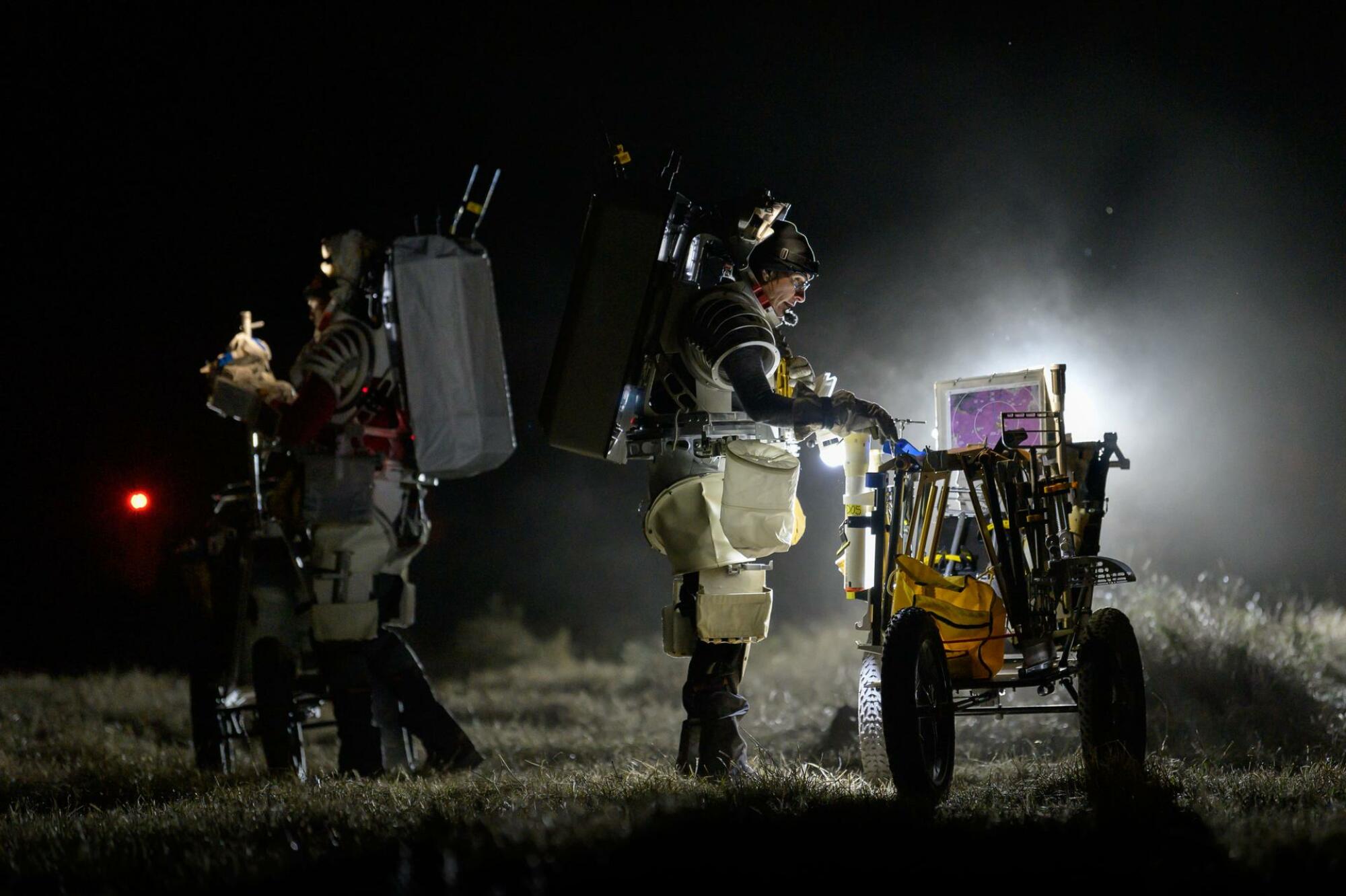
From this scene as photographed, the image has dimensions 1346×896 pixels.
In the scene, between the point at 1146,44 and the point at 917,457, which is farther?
the point at 1146,44

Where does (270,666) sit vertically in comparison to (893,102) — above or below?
below

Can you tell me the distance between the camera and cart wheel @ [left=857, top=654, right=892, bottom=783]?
4172mm

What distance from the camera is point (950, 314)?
9.52 meters

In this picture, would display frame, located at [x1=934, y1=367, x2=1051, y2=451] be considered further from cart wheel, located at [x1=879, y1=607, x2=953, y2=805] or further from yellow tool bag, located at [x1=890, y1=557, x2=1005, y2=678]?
cart wheel, located at [x1=879, y1=607, x2=953, y2=805]

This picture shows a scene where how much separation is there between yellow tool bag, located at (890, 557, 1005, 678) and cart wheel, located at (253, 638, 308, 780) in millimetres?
3361

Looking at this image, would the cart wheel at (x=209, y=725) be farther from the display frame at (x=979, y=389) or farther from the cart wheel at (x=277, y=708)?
the display frame at (x=979, y=389)

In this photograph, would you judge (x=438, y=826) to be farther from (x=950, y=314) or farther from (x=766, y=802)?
(x=950, y=314)

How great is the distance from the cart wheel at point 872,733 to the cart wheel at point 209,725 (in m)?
3.61

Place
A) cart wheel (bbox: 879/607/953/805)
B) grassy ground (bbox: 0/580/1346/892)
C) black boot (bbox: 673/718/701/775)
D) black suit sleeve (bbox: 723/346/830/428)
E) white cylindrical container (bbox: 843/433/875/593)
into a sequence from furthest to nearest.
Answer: white cylindrical container (bbox: 843/433/875/593), black boot (bbox: 673/718/701/775), black suit sleeve (bbox: 723/346/830/428), cart wheel (bbox: 879/607/953/805), grassy ground (bbox: 0/580/1346/892)

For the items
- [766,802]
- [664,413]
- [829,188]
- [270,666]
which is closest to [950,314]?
[829,188]

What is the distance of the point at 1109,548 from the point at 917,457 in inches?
233

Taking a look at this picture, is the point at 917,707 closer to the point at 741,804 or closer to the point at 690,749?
the point at 741,804

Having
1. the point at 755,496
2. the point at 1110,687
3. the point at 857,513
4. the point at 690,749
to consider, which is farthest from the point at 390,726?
the point at 1110,687

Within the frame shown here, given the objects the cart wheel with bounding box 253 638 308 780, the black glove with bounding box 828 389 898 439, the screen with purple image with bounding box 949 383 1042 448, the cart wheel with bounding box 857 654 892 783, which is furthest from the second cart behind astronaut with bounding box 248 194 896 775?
the screen with purple image with bounding box 949 383 1042 448
